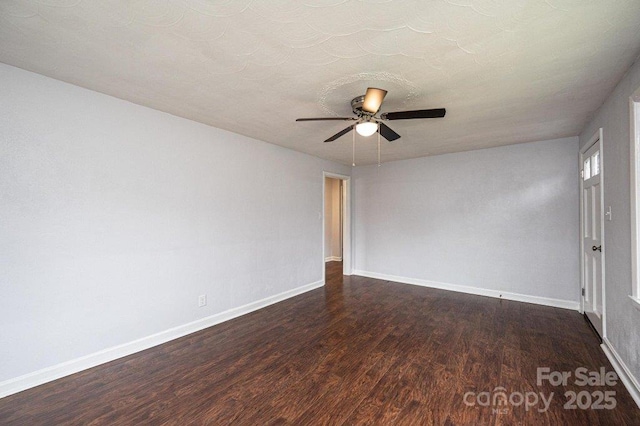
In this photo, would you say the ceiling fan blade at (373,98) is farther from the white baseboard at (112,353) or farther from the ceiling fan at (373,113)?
the white baseboard at (112,353)

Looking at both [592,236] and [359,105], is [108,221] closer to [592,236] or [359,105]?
[359,105]

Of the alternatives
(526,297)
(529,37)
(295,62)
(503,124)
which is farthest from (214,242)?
(526,297)

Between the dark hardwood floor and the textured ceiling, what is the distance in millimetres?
2404

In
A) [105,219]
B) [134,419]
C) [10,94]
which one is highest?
[10,94]

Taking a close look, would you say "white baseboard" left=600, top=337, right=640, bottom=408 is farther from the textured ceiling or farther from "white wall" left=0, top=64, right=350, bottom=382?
"white wall" left=0, top=64, right=350, bottom=382

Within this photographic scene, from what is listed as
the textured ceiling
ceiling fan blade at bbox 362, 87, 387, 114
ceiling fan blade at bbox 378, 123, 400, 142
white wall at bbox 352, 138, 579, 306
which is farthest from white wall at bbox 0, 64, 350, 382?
white wall at bbox 352, 138, 579, 306

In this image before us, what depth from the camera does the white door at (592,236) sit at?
9.41 feet

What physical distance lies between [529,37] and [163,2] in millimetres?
2055

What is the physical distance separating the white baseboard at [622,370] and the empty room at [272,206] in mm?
25

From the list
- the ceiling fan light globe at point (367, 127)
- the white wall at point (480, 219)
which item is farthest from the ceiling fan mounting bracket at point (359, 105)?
the white wall at point (480, 219)

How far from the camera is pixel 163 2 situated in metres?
1.35

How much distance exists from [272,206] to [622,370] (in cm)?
395

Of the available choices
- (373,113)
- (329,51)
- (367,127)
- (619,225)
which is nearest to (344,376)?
(367,127)

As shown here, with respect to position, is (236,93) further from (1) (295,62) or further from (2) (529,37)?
(2) (529,37)
